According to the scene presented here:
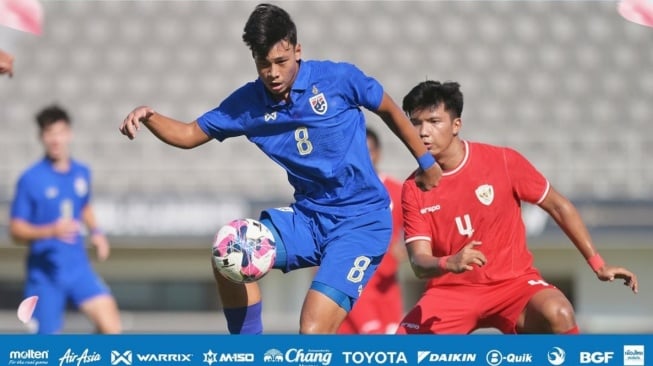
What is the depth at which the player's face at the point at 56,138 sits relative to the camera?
35.3 feet

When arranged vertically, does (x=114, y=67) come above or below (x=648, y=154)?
above

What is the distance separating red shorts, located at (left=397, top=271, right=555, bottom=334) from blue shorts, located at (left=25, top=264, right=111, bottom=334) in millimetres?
4819

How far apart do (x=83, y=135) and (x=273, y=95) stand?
9.93 metres

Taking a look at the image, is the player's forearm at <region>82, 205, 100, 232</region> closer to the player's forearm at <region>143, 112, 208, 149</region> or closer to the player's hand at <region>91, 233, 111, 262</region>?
the player's hand at <region>91, 233, 111, 262</region>

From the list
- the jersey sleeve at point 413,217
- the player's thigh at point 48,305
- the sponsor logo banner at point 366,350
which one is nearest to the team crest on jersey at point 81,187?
the player's thigh at point 48,305

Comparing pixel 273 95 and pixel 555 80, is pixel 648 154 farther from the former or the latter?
pixel 273 95

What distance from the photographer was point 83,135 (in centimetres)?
1549

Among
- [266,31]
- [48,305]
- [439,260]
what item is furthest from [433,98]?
[48,305]

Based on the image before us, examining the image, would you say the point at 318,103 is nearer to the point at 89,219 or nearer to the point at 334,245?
the point at 334,245

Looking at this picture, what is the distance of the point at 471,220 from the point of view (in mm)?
6777

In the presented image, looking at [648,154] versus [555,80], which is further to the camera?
[555,80]

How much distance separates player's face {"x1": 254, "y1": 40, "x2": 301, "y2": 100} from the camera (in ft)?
19.1

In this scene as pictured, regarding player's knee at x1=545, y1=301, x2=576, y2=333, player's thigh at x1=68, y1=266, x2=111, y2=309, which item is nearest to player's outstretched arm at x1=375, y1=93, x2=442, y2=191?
player's knee at x1=545, y1=301, x2=576, y2=333

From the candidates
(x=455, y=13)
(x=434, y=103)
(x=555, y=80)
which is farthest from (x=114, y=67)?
(x=434, y=103)
